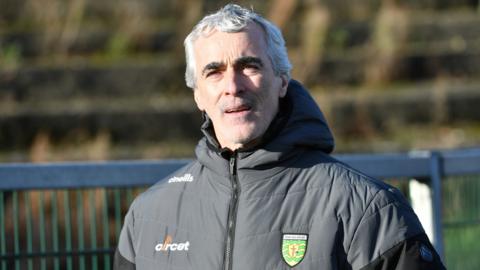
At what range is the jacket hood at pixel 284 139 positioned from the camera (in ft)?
10.9

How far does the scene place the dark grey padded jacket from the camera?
318 cm

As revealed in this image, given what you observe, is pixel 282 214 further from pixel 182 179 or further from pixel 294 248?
pixel 182 179

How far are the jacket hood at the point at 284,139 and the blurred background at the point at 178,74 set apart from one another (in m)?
5.37

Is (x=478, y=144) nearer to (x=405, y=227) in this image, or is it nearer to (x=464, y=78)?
(x=464, y=78)

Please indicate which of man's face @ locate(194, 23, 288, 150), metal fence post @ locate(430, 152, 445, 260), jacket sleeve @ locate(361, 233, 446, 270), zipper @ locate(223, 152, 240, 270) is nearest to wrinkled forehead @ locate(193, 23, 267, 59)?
man's face @ locate(194, 23, 288, 150)

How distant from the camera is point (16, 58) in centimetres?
1028

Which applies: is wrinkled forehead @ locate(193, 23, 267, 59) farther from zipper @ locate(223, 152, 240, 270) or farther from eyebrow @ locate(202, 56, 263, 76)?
zipper @ locate(223, 152, 240, 270)

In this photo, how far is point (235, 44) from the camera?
3.35m

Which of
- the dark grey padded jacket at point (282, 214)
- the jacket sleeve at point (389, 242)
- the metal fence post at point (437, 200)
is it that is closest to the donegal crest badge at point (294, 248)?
the dark grey padded jacket at point (282, 214)

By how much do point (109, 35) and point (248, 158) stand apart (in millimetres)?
7492

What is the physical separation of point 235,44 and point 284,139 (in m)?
0.29

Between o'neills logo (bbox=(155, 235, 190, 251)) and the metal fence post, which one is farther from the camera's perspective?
the metal fence post

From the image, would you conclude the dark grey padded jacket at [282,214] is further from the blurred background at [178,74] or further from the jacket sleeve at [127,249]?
the blurred background at [178,74]

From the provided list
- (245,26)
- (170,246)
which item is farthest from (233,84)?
(170,246)
